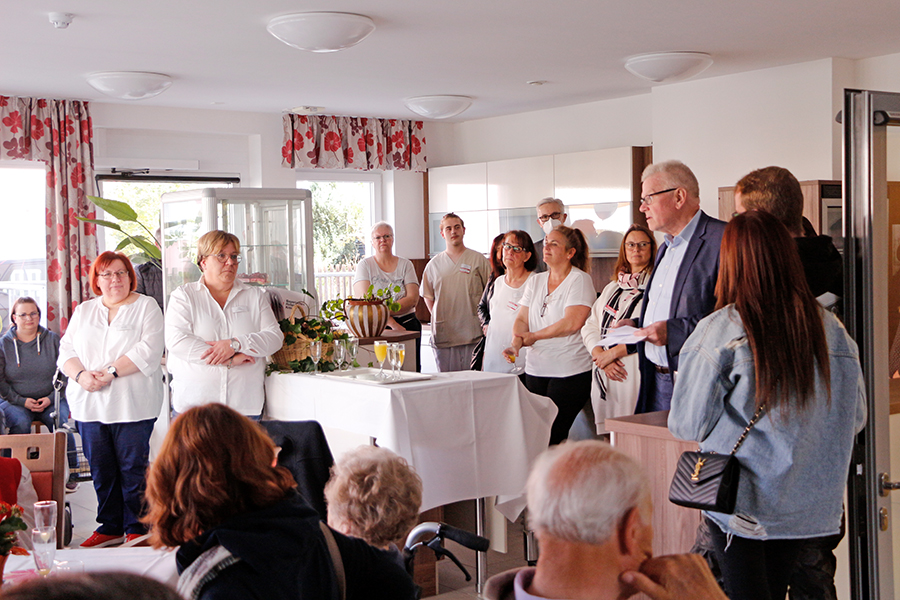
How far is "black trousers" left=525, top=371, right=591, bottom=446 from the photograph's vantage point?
437 cm

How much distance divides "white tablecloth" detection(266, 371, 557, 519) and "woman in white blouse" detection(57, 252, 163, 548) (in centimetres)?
102

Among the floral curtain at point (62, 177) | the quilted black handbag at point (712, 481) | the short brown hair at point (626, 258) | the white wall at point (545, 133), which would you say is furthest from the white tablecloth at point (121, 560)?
the white wall at point (545, 133)

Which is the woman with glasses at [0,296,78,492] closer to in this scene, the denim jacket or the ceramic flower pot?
the ceramic flower pot

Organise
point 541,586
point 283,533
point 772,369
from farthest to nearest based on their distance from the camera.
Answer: point 772,369, point 283,533, point 541,586

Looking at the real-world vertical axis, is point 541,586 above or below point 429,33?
below

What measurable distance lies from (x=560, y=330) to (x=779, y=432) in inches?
→ 96.8

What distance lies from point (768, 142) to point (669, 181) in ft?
11.7

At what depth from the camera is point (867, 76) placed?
5.83 metres

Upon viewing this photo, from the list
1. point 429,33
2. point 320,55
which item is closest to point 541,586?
point 429,33

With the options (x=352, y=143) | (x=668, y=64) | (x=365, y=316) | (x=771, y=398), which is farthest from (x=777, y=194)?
(x=352, y=143)

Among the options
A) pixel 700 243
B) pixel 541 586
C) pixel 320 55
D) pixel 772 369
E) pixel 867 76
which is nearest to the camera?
pixel 541 586

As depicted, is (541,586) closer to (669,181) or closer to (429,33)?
(669,181)

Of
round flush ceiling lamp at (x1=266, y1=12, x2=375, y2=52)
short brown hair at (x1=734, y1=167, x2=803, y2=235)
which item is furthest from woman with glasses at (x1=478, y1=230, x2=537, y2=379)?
short brown hair at (x1=734, y1=167, x2=803, y2=235)

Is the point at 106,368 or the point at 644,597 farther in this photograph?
the point at 106,368
